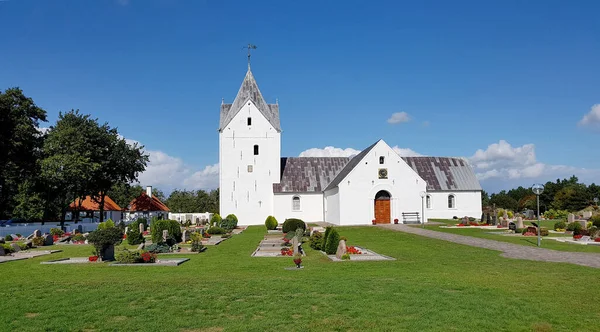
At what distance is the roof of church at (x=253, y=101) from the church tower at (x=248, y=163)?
24cm

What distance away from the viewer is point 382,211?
43.4m

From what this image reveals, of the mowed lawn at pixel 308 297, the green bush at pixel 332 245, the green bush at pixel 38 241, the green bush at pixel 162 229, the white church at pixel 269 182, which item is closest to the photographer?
the mowed lawn at pixel 308 297

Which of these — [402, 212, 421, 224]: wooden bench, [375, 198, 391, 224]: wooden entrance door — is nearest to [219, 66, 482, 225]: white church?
[402, 212, 421, 224]: wooden bench

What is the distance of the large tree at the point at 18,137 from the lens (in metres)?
37.6

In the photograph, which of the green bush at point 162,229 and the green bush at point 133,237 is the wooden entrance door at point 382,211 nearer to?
the green bush at point 162,229

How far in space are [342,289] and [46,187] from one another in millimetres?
42209

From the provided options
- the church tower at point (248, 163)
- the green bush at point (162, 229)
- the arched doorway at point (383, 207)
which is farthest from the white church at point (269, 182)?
the green bush at point (162, 229)

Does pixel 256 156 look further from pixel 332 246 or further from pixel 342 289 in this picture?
pixel 342 289

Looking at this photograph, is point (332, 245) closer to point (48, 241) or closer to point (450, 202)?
point (48, 241)

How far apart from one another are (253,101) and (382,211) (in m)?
16.4

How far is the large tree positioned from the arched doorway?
95.5 ft

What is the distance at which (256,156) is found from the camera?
4834cm

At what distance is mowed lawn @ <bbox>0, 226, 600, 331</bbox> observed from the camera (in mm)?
8133

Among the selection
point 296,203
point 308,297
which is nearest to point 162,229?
point 308,297
